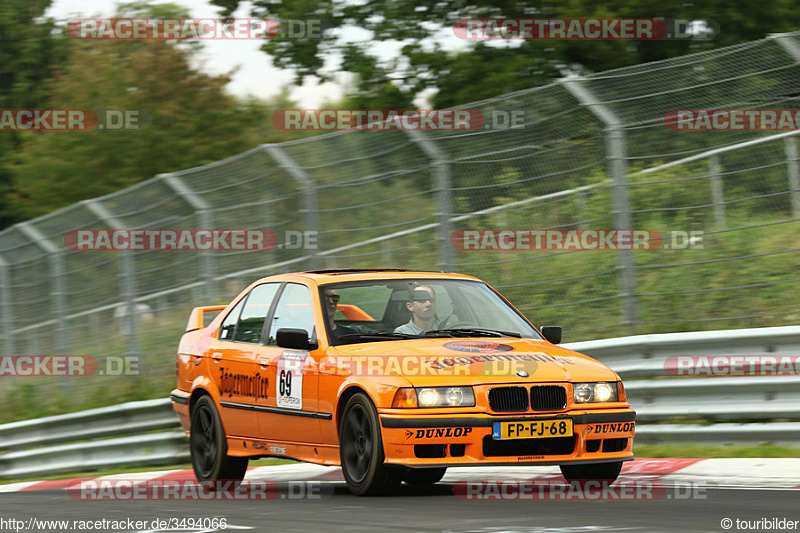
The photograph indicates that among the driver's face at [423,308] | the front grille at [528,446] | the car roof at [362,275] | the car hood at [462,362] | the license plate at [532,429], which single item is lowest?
the front grille at [528,446]

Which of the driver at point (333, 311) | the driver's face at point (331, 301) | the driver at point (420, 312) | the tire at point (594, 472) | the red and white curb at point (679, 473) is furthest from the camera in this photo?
the driver's face at point (331, 301)

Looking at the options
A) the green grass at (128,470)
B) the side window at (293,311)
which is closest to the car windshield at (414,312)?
the side window at (293,311)

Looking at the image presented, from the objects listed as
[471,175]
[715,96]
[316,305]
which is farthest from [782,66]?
[316,305]

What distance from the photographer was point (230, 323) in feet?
32.9

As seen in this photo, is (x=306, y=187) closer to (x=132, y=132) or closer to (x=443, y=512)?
(x=443, y=512)

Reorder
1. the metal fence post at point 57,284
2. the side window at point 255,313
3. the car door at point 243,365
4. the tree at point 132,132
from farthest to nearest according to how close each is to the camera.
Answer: the tree at point 132,132 < the metal fence post at point 57,284 < the side window at point 255,313 < the car door at point 243,365

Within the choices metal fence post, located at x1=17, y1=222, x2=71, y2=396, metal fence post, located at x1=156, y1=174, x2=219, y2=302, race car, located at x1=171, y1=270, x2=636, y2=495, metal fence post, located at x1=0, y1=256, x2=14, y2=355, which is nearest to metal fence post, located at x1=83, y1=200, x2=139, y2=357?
metal fence post, located at x1=156, y1=174, x2=219, y2=302

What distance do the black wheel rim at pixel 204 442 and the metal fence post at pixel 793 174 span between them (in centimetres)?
487

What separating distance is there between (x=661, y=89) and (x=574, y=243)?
1491 mm

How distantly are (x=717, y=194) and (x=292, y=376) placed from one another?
4.15 metres

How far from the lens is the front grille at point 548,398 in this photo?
7.73 metres

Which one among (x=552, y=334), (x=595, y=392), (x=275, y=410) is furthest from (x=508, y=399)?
(x=275, y=410)

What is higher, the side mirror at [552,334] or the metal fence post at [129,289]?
the side mirror at [552,334]

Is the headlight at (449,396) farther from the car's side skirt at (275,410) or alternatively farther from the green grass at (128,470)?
the green grass at (128,470)
